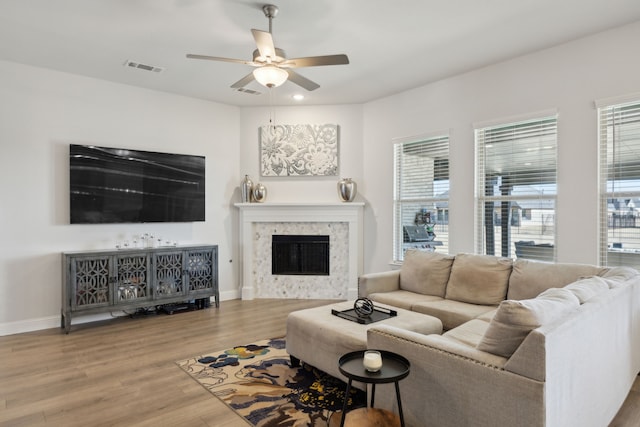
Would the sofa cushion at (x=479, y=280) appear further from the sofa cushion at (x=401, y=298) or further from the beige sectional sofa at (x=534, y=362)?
the beige sectional sofa at (x=534, y=362)

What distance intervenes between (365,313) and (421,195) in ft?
8.78

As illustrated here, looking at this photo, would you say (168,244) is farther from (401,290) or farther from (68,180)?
(401,290)

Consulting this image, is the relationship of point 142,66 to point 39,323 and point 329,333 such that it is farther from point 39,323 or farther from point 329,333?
point 329,333

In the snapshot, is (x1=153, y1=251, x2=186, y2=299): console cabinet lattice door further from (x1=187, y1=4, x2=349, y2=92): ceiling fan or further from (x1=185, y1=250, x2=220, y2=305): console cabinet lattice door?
(x1=187, y1=4, x2=349, y2=92): ceiling fan

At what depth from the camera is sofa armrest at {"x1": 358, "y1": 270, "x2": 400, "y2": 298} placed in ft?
14.0

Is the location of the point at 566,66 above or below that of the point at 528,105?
above

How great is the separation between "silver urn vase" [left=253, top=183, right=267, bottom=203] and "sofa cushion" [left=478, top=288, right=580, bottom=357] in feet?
15.1

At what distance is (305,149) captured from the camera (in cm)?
618

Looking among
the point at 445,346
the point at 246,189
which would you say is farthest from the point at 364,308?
the point at 246,189

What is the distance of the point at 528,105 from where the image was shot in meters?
4.21

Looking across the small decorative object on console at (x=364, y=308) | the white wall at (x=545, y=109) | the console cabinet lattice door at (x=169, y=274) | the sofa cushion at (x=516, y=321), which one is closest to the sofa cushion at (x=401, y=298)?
the small decorative object on console at (x=364, y=308)

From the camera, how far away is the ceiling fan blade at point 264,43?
287 cm

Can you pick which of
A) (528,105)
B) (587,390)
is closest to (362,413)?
(587,390)

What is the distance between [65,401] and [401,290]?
328cm
